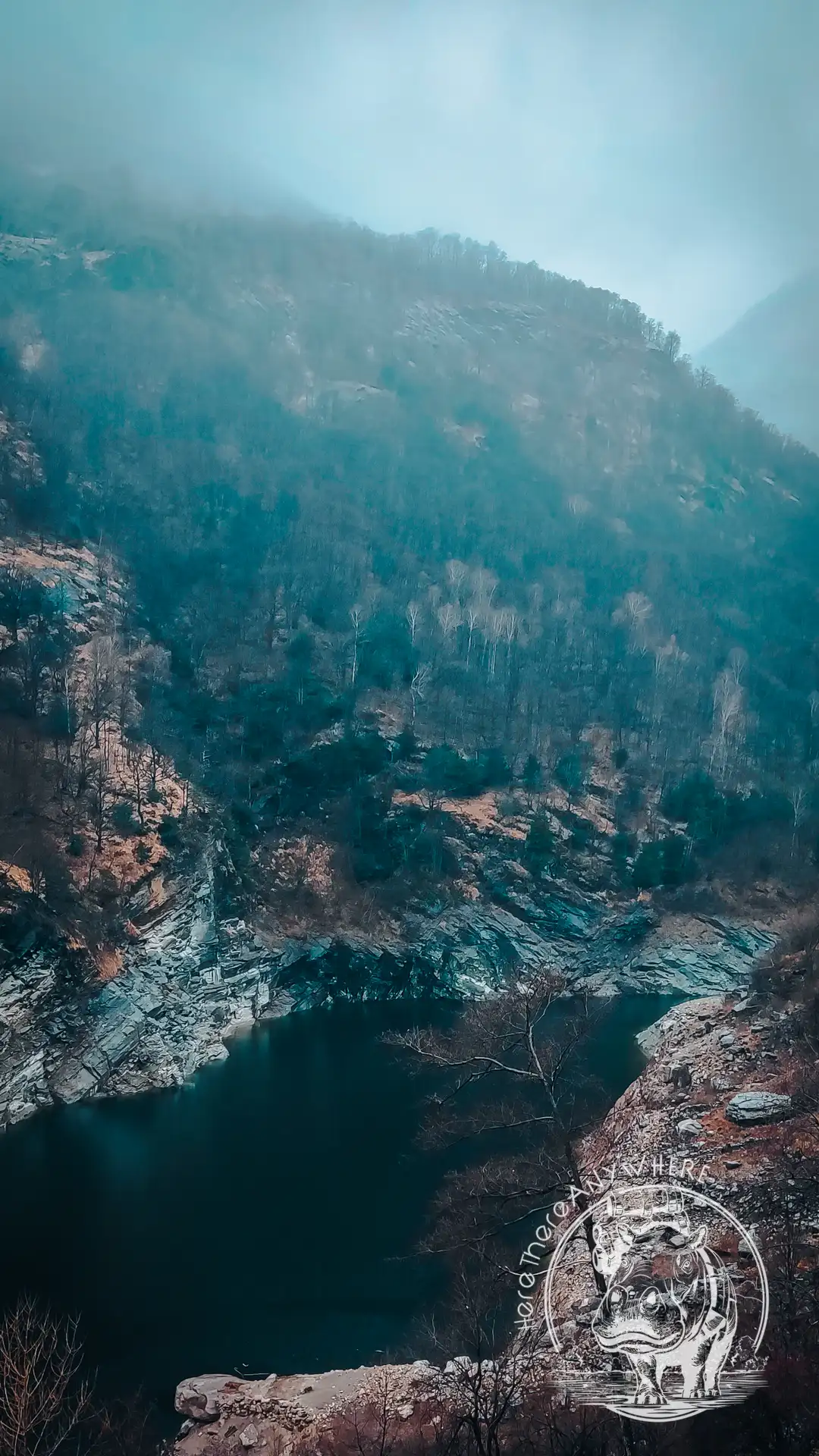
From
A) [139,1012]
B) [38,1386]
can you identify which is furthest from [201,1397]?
[139,1012]

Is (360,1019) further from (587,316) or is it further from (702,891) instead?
(587,316)

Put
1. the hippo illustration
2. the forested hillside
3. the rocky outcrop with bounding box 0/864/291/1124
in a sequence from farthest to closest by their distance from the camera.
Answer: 1. the forested hillside
2. the rocky outcrop with bounding box 0/864/291/1124
3. the hippo illustration

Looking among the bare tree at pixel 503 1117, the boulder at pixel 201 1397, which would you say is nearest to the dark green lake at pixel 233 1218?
the boulder at pixel 201 1397

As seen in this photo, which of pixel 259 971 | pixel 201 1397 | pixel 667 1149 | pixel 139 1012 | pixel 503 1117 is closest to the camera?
pixel 503 1117

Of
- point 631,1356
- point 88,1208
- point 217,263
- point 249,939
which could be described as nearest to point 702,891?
point 249,939

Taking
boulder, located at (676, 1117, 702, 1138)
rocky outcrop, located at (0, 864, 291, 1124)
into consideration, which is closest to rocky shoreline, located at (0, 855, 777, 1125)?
rocky outcrop, located at (0, 864, 291, 1124)

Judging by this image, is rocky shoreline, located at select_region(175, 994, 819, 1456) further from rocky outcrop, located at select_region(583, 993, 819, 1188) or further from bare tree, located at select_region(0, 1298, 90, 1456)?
bare tree, located at select_region(0, 1298, 90, 1456)

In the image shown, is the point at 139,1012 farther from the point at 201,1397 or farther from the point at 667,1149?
the point at 667,1149
